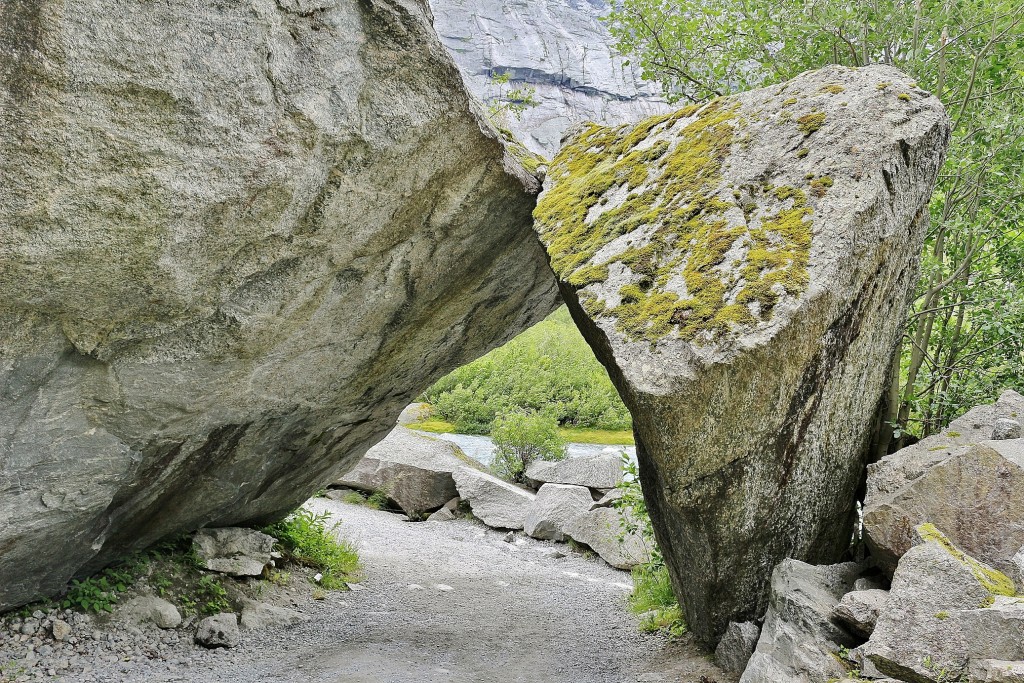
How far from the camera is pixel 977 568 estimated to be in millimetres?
4906

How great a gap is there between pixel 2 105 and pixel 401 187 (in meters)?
2.95

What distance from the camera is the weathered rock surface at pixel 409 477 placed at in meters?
18.3

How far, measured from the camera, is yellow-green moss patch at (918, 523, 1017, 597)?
477 cm

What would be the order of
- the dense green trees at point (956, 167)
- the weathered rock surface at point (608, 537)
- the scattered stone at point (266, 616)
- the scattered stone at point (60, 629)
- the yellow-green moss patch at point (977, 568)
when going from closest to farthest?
the yellow-green moss patch at point (977, 568) → the scattered stone at point (60, 629) → the dense green trees at point (956, 167) → the scattered stone at point (266, 616) → the weathered rock surface at point (608, 537)

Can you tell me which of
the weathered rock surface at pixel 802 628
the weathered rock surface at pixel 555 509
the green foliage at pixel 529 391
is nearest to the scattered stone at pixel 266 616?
the weathered rock surface at pixel 802 628

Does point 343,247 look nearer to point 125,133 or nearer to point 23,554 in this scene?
point 125,133

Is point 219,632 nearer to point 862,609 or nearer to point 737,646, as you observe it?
point 737,646

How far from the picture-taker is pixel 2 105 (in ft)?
15.3

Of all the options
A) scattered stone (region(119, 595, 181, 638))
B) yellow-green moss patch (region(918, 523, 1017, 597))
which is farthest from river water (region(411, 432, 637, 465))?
yellow-green moss patch (region(918, 523, 1017, 597))

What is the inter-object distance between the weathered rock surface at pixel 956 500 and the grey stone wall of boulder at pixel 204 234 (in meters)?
4.42

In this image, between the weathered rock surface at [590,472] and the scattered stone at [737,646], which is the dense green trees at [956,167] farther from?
the weathered rock surface at [590,472]

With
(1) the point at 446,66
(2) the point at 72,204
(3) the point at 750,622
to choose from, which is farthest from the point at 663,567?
(2) the point at 72,204

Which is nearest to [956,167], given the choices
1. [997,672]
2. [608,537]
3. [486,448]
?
[997,672]

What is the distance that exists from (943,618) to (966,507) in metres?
1.37
